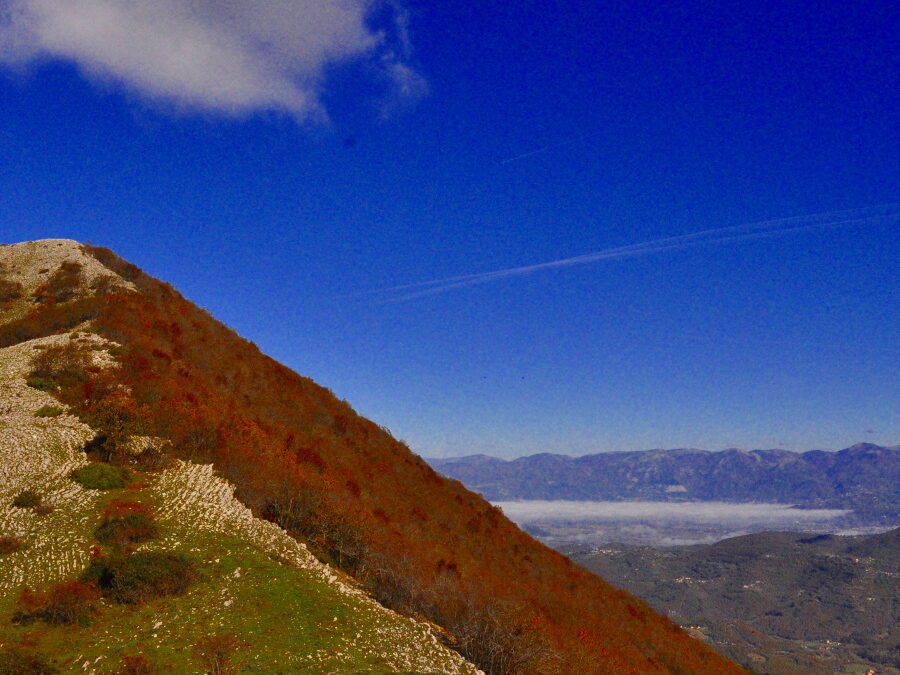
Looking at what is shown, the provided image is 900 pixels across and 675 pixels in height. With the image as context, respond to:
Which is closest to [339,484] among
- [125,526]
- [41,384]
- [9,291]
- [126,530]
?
[125,526]

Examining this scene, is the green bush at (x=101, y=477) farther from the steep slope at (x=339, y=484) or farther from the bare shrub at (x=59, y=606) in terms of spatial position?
the bare shrub at (x=59, y=606)

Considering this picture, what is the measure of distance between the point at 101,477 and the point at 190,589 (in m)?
8.56

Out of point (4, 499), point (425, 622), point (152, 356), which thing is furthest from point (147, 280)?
point (425, 622)

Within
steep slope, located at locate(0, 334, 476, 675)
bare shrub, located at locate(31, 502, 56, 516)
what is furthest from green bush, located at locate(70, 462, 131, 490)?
bare shrub, located at locate(31, 502, 56, 516)

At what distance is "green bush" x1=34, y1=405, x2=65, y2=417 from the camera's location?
2931cm

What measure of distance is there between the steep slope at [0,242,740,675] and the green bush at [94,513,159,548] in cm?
465

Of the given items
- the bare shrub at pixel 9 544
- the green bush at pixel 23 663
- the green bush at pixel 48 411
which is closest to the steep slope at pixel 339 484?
the green bush at pixel 48 411

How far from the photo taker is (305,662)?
17578 millimetres

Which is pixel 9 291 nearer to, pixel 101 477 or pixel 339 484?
pixel 101 477

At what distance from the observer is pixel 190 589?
20469 millimetres

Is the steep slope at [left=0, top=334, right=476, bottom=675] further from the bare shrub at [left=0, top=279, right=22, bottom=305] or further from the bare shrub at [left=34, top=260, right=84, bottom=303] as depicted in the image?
the bare shrub at [left=0, top=279, right=22, bottom=305]

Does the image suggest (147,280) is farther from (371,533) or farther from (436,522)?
(371,533)

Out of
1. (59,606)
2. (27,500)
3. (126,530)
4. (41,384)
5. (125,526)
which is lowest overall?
(59,606)

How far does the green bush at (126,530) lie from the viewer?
72.5ft
